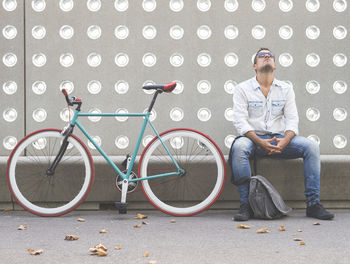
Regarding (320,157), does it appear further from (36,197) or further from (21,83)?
(21,83)

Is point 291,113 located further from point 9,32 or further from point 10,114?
point 9,32

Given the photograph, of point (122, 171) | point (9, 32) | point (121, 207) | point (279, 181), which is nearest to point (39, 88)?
point (9, 32)

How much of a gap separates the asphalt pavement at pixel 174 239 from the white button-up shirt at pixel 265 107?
79cm

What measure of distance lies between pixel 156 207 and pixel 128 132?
0.84 metres

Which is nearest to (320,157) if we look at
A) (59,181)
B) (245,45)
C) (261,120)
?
(261,120)

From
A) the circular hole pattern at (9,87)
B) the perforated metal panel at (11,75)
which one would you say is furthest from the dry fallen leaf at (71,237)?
the circular hole pattern at (9,87)

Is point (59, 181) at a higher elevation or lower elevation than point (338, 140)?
lower

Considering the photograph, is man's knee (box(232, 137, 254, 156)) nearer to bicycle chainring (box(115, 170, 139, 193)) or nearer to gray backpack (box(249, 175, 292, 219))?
gray backpack (box(249, 175, 292, 219))

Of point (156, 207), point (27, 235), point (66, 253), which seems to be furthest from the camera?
point (156, 207)

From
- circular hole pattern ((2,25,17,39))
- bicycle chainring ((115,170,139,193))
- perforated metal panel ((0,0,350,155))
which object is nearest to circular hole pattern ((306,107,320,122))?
perforated metal panel ((0,0,350,155))

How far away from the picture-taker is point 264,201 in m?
3.58

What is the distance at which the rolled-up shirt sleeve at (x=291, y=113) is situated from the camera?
3824mm

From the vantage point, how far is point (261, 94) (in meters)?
3.90

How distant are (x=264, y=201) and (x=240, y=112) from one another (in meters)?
0.79
